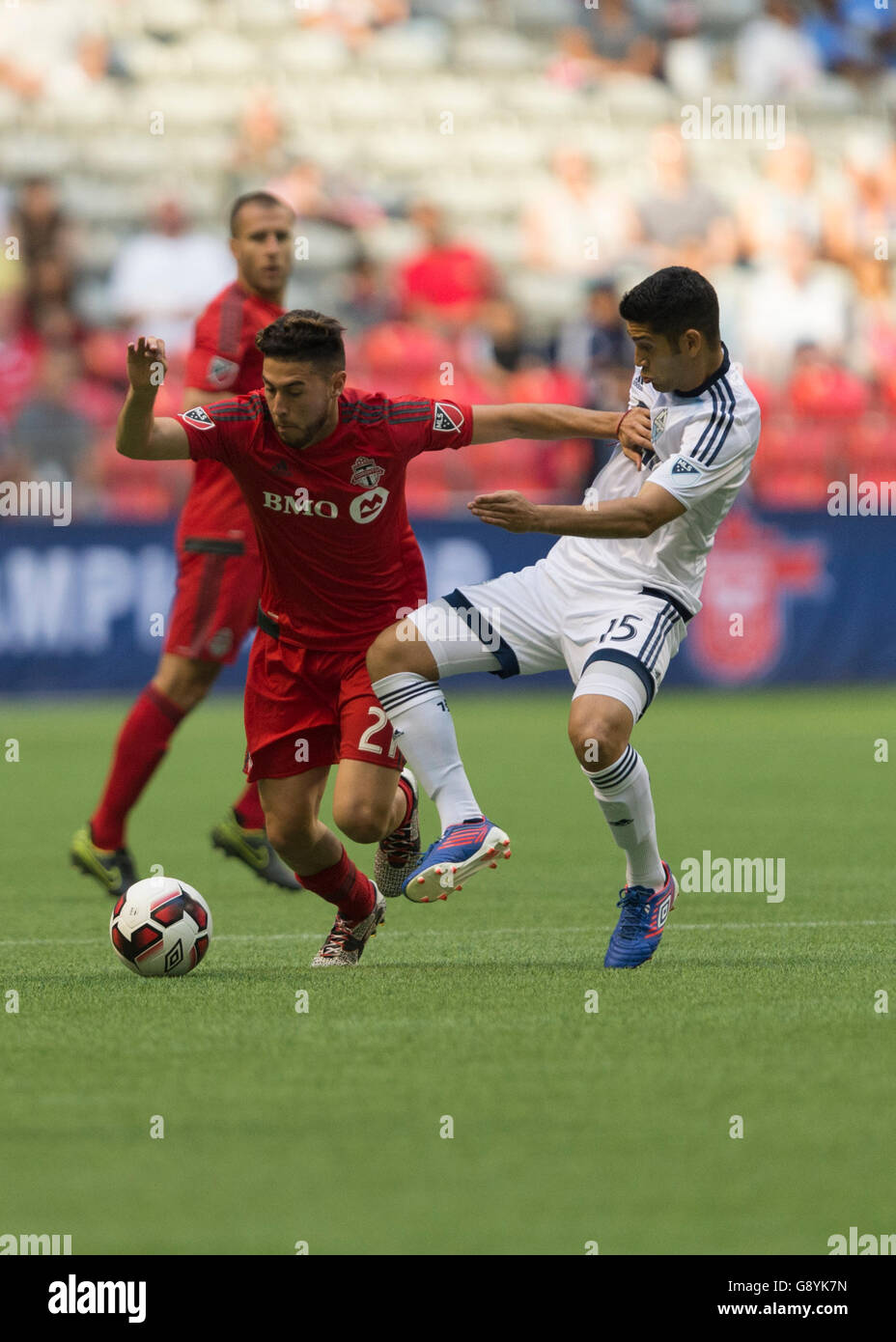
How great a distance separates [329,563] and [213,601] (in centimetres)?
171

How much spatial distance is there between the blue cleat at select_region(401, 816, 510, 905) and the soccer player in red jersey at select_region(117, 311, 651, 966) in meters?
0.46

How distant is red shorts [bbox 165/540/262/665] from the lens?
302 inches

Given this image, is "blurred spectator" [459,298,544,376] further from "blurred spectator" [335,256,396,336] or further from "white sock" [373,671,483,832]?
"white sock" [373,671,483,832]

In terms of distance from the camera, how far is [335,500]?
592 cm

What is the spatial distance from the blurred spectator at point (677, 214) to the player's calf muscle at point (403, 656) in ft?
45.3

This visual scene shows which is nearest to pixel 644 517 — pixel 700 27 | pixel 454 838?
pixel 454 838

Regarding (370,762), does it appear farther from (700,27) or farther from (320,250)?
(700,27)

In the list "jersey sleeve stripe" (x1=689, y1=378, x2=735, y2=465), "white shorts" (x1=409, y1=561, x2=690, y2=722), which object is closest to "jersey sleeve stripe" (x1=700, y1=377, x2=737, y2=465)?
"jersey sleeve stripe" (x1=689, y1=378, x2=735, y2=465)

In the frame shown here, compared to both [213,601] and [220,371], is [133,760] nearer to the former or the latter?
[213,601]

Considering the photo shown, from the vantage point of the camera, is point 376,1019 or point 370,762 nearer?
point 376,1019

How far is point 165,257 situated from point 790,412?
568 cm

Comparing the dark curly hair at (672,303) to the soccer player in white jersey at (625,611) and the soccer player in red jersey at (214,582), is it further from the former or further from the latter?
the soccer player in red jersey at (214,582)
